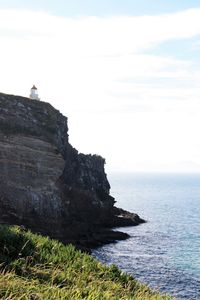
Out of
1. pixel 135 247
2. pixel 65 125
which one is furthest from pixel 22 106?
pixel 135 247

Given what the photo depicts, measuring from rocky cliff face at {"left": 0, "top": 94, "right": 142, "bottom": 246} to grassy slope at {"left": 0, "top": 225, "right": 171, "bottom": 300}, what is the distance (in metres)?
47.1

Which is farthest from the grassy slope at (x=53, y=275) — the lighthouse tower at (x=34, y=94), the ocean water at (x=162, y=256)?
the lighthouse tower at (x=34, y=94)

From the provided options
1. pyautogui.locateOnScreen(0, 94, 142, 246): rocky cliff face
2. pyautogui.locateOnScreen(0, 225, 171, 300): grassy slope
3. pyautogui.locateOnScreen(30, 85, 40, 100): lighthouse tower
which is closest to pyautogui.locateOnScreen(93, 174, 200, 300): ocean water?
pyautogui.locateOnScreen(0, 94, 142, 246): rocky cliff face

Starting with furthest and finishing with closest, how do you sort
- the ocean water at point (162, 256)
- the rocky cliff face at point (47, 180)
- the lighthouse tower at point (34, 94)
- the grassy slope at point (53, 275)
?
1. the lighthouse tower at point (34, 94)
2. the rocky cliff face at point (47, 180)
3. the ocean water at point (162, 256)
4. the grassy slope at point (53, 275)

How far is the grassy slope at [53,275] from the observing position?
1152 cm

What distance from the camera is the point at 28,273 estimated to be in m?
14.3

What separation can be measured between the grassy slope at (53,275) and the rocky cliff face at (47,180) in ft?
154

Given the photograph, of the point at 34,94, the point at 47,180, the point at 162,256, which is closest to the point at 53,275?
the point at 162,256

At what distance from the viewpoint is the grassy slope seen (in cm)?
1152

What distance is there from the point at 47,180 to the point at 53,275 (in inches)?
2405

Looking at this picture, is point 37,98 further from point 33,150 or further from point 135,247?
point 135,247

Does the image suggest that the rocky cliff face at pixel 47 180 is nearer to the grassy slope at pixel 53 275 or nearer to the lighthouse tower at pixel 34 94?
the lighthouse tower at pixel 34 94

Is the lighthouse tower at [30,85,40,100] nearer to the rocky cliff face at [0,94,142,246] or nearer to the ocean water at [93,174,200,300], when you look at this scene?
the rocky cliff face at [0,94,142,246]

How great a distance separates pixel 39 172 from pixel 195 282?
30.2 meters
